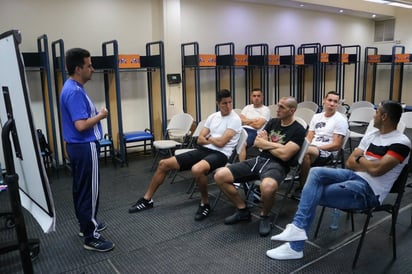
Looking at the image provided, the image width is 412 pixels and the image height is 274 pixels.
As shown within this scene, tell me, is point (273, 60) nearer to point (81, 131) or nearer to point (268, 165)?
point (268, 165)

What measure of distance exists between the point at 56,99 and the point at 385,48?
934 centimetres

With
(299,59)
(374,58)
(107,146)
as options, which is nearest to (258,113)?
(107,146)

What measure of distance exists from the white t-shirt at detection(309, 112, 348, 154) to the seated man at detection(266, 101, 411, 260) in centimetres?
114

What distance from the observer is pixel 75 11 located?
541cm

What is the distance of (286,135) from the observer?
326 centimetres

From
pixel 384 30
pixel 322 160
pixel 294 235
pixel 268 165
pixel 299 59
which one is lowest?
pixel 294 235

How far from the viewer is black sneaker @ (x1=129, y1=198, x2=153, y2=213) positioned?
3606 millimetres

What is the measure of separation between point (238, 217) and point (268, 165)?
565 mm

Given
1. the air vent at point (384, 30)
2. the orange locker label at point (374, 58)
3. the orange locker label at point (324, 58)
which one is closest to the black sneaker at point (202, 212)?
the orange locker label at point (324, 58)

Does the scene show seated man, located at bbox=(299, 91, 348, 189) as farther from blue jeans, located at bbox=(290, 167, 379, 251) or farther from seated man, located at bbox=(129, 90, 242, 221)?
blue jeans, located at bbox=(290, 167, 379, 251)

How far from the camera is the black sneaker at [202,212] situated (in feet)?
11.1

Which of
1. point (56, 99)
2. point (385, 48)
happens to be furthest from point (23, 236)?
point (385, 48)

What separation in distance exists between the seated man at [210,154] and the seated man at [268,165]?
30 cm

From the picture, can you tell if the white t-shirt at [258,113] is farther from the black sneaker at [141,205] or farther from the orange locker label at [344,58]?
the orange locker label at [344,58]
